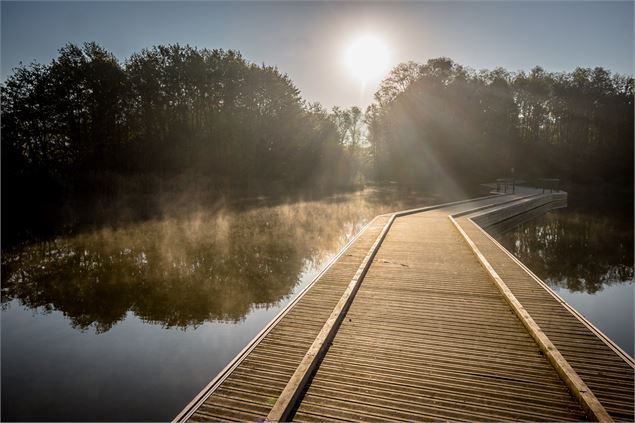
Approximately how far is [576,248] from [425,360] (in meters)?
12.8

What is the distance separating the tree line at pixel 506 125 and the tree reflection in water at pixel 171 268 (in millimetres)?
31330

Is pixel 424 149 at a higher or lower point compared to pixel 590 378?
higher

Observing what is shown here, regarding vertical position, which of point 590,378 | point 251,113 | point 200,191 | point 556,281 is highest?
point 251,113

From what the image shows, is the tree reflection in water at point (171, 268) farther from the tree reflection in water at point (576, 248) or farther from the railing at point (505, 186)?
the railing at point (505, 186)

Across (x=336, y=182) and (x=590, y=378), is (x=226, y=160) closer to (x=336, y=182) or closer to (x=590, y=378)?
(x=336, y=182)

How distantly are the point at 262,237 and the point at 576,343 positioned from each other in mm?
11070

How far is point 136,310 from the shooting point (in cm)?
724

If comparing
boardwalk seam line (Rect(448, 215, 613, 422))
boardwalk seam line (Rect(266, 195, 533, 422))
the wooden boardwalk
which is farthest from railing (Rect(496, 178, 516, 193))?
boardwalk seam line (Rect(266, 195, 533, 422))

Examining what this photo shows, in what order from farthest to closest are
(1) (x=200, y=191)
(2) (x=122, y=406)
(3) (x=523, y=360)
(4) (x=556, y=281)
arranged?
(1) (x=200, y=191) < (4) (x=556, y=281) < (2) (x=122, y=406) < (3) (x=523, y=360)

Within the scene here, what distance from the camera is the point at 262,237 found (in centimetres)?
1383

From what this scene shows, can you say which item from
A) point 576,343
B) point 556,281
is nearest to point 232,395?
point 576,343

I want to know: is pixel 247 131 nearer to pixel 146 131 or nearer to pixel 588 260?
pixel 146 131

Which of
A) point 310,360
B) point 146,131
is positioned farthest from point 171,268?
point 146,131

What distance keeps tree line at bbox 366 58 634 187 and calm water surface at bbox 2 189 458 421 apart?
111 feet
